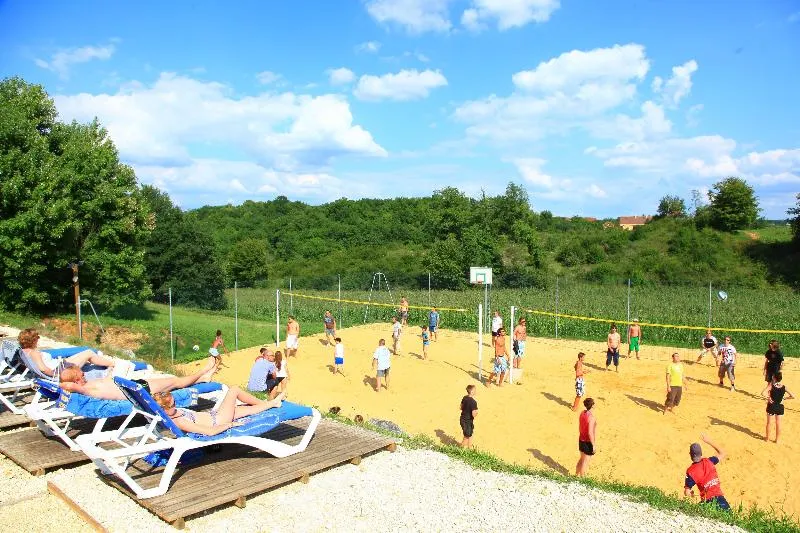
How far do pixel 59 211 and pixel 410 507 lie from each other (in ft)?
61.0

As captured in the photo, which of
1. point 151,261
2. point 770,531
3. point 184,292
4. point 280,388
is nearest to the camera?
point 770,531

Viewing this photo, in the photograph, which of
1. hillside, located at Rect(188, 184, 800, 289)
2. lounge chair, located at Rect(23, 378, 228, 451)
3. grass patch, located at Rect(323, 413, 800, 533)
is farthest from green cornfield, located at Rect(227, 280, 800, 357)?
grass patch, located at Rect(323, 413, 800, 533)

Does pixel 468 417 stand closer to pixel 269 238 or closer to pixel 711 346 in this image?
pixel 711 346

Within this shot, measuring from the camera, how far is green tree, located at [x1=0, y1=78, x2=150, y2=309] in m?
19.5

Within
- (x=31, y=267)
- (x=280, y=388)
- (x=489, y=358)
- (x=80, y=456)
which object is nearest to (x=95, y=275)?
(x=31, y=267)

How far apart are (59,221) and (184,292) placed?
1205 cm

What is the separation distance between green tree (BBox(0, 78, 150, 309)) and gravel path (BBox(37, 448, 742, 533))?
15.9m

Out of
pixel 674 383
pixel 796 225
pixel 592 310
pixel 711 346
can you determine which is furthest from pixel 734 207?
pixel 674 383

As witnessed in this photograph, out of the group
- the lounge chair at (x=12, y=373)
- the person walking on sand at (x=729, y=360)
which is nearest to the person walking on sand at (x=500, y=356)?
the person walking on sand at (x=729, y=360)

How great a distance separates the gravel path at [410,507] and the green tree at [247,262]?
5583 centimetres

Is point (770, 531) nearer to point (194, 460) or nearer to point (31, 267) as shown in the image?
point (194, 460)

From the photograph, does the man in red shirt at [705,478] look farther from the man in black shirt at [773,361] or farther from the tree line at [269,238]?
the tree line at [269,238]

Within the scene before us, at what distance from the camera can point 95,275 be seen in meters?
23.0

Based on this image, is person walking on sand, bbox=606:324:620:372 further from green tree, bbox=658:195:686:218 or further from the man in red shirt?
green tree, bbox=658:195:686:218
